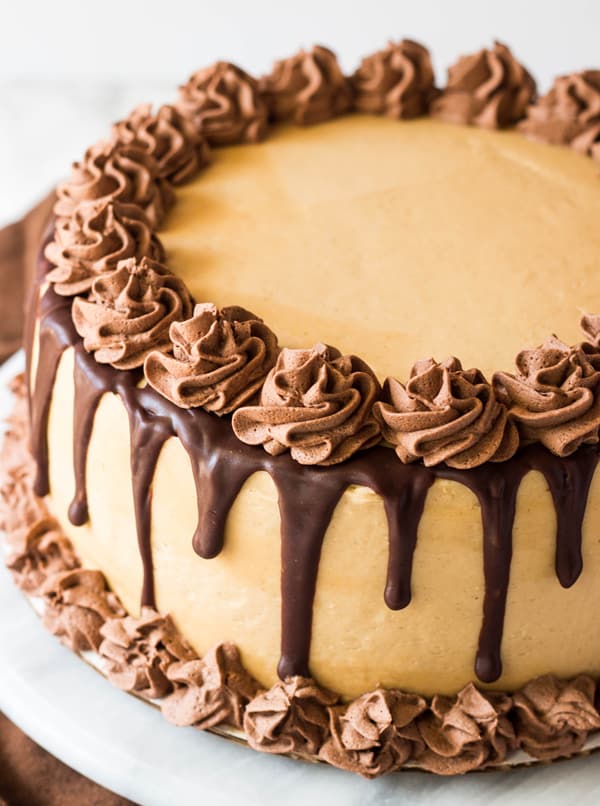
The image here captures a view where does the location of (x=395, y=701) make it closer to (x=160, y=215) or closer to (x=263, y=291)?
(x=263, y=291)

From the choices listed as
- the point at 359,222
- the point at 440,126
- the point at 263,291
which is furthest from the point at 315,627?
the point at 440,126

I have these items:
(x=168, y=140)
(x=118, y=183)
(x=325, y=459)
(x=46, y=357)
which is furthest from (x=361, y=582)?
(x=168, y=140)

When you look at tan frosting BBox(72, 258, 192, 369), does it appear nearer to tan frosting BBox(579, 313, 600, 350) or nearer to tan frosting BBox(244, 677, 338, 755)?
tan frosting BBox(244, 677, 338, 755)

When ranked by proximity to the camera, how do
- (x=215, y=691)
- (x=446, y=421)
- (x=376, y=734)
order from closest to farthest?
(x=446, y=421), (x=376, y=734), (x=215, y=691)

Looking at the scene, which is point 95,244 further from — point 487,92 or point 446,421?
point 487,92

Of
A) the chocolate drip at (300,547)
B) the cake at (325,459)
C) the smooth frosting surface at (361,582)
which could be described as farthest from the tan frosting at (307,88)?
the chocolate drip at (300,547)

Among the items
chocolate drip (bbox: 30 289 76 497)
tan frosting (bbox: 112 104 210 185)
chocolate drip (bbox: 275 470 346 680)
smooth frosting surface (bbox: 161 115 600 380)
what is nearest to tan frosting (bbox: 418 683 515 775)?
chocolate drip (bbox: 275 470 346 680)
